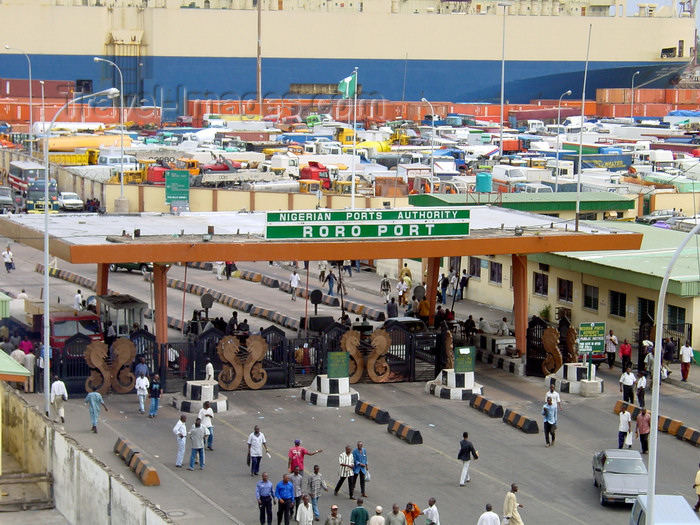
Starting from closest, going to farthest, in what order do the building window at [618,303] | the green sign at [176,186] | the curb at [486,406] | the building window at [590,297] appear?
the curb at [486,406] < the building window at [618,303] < the building window at [590,297] < the green sign at [176,186]

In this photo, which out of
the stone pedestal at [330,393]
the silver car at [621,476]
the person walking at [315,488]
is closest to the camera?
the person walking at [315,488]

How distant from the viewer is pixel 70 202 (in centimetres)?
6406

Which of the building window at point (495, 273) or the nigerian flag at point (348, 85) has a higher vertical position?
the nigerian flag at point (348, 85)

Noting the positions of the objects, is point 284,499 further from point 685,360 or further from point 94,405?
point 685,360

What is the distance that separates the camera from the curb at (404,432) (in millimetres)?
25891

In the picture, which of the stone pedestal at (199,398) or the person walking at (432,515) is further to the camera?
the stone pedestal at (199,398)

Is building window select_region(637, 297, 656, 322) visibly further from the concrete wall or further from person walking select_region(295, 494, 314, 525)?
the concrete wall

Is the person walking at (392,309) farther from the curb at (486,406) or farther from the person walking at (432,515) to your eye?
the person walking at (432,515)

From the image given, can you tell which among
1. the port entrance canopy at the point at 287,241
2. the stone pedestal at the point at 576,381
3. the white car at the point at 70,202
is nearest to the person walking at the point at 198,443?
the port entrance canopy at the point at 287,241

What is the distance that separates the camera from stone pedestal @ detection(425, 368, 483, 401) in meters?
30.0

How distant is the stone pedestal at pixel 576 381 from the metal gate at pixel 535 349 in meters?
1.28

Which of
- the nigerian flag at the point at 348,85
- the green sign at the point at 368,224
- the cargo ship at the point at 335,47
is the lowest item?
the green sign at the point at 368,224

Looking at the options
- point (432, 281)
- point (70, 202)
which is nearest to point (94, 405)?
point (432, 281)

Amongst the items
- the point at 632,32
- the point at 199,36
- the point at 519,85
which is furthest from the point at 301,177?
the point at 632,32
